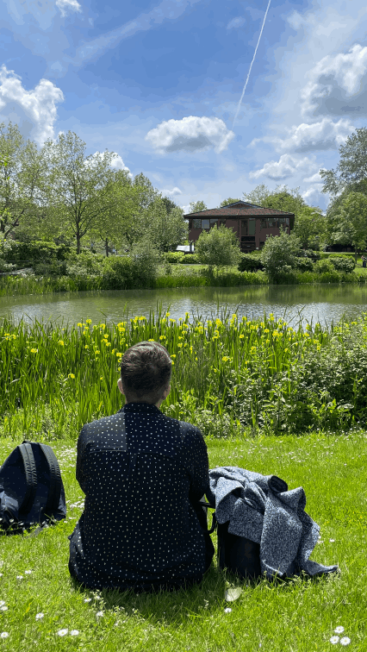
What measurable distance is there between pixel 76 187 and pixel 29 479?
125 ft

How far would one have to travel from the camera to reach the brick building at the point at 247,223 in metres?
63.7

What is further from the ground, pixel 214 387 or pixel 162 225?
pixel 162 225

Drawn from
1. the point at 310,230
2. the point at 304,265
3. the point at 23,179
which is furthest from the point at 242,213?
the point at 23,179

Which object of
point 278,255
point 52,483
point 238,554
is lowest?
point 238,554

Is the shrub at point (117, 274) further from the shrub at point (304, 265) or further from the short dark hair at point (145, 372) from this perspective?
the short dark hair at point (145, 372)

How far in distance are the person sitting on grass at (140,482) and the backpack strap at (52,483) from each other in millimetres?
934

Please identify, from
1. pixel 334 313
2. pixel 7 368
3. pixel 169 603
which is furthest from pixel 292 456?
pixel 334 313

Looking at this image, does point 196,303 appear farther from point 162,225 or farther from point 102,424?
point 162,225

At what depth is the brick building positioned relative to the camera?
209 feet

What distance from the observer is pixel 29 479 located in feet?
10.8

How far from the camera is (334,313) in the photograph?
819 inches

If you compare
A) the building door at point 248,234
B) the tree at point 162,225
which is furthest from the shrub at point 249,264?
the building door at point 248,234

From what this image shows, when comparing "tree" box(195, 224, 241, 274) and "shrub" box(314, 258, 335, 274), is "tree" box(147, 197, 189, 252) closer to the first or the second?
"tree" box(195, 224, 241, 274)

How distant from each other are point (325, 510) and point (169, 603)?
165cm
